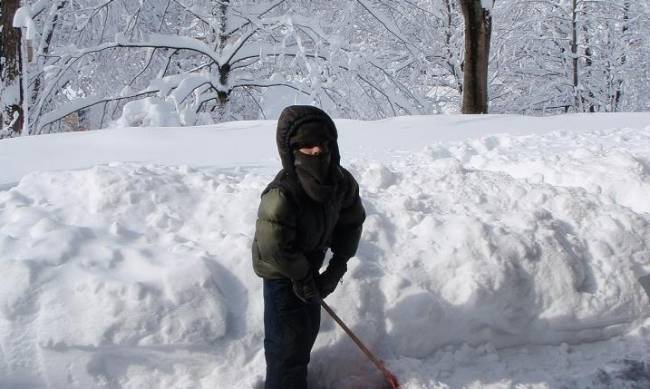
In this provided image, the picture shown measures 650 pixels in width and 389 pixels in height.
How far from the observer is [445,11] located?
15641 millimetres

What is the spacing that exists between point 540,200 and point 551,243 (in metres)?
0.60

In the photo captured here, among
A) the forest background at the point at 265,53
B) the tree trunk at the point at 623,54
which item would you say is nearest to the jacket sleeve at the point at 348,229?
the forest background at the point at 265,53

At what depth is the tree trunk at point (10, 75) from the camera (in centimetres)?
870

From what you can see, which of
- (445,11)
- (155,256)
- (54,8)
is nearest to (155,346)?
(155,256)

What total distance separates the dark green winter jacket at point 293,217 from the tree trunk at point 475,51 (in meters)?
7.40

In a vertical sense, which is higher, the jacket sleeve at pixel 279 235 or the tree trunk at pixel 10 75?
the tree trunk at pixel 10 75

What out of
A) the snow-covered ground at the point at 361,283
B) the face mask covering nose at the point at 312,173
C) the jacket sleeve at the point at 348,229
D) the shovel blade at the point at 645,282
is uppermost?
the face mask covering nose at the point at 312,173

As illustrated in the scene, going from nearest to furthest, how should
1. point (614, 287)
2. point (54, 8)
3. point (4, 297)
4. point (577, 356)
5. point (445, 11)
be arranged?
point (4, 297) → point (577, 356) → point (614, 287) → point (54, 8) → point (445, 11)

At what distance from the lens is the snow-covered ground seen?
270cm

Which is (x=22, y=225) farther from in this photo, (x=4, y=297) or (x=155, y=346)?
(x=155, y=346)

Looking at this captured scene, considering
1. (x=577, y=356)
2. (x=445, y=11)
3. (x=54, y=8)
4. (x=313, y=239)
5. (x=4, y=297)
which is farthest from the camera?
(x=445, y=11)

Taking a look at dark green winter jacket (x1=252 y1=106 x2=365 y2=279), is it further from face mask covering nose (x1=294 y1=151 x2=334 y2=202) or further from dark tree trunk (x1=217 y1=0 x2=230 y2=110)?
dark tree trunk (x1=217 y1=0 x2=230 y2=110)

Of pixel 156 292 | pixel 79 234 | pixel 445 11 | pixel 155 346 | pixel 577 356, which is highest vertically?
pixel 445 11

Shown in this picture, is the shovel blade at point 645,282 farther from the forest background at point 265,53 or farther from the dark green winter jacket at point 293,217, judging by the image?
the forest background at point 265,53
